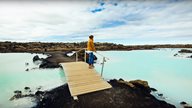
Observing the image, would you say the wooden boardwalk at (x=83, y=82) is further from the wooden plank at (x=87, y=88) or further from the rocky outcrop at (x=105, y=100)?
the rocky outcrop at (x=105, y=100)

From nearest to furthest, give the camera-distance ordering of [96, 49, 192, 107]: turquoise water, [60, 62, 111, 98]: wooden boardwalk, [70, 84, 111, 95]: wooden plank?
[70, 84, 111, 95]: wooden plank < [60, 62, 111, 98]: wooden boardwalk < [96, 49, 192, 107]: turquoise water

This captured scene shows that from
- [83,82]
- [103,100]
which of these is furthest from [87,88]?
[103,100]

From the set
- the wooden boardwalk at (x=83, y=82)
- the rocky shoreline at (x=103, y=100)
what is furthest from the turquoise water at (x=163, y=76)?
the wooden boardwalk at (x=83, y=82)

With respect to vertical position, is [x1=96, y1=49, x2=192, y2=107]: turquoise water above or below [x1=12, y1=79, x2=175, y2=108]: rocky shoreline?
below

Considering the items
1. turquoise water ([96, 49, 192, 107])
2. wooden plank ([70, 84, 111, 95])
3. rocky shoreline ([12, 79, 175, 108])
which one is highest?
wooden plank ([70, 84, 111, 95])

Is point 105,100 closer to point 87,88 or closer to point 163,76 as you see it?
point 87,88

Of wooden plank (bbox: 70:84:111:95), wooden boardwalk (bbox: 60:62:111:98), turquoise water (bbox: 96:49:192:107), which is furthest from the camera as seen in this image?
turquoise water (bbox: 96:49:192:107)

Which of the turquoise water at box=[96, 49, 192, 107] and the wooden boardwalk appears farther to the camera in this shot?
the turquoise water at box=[96, 49, 192, 107]

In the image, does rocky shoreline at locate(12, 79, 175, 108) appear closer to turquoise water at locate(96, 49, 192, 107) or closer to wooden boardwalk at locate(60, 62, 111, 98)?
wooden boardwalk at locate(60, 62, 111, 98)

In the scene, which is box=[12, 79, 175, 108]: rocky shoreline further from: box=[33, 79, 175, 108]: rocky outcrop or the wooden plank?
the wooden plank

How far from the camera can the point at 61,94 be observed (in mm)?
6715

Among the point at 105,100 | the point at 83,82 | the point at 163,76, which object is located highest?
the point at 83,82

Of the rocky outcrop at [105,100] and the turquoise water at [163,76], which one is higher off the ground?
the rocky outcrop at [105,100]

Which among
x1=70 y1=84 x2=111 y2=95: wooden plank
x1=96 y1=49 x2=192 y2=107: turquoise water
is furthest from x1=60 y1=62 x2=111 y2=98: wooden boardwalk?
x1=96 y1=49 x2=192 y2=107: turquoise water
